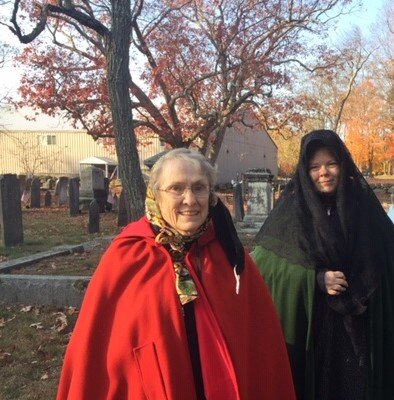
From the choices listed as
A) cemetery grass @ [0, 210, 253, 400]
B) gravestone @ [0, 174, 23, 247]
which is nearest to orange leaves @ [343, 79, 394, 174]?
gravestone @ [0, 174, 23, 247]

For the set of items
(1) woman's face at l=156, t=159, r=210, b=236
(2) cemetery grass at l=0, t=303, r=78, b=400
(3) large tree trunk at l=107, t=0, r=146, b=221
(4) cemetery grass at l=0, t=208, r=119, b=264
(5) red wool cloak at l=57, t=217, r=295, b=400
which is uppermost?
(3) large tree trunk at l=107, t=0, r=146, b=221

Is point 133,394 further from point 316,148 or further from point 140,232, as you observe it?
point 316,148

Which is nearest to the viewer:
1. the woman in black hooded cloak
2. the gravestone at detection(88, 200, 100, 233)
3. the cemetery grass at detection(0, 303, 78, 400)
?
the woman in black hooded cloak

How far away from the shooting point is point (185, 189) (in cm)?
225

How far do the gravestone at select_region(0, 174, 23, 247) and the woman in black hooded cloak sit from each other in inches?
349

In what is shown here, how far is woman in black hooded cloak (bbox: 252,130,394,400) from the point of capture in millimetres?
2617

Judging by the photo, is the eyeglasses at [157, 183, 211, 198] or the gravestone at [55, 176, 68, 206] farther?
the gravestone at [55, 176, 68, 206]

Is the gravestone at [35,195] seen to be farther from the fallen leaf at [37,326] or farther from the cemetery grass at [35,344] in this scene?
the fallen leaf at [37,326]

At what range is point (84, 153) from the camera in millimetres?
43031

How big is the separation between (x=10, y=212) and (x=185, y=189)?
9476mm

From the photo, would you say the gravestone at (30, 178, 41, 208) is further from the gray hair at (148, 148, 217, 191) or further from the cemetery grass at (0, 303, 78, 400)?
the gray hair at (148, 148, 217, 191)

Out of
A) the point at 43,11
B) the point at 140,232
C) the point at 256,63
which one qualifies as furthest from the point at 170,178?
the point at 256,63

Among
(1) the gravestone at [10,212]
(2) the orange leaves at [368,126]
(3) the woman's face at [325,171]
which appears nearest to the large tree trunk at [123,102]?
(1) the gravestone at [10,212]

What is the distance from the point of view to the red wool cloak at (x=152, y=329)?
7.01ft
